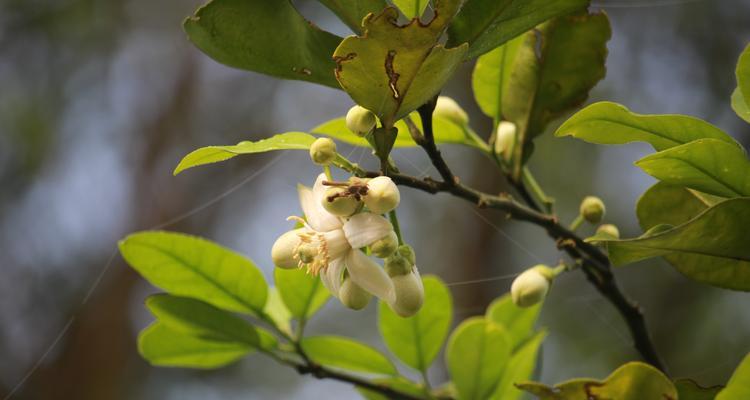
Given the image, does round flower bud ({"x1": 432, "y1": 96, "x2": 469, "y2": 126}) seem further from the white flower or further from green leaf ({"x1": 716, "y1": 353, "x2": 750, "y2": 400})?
green leaf ({"x1": 716, "y1": 353, "x2": 750, "y2": 400})

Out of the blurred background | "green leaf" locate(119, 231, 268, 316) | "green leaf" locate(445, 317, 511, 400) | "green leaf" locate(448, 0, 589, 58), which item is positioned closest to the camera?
"green leaf" locate(448, 0, 589, 58)

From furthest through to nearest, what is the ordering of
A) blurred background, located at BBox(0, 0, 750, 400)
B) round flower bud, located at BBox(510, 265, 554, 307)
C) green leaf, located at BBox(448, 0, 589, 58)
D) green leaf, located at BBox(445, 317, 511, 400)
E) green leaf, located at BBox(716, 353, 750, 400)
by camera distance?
blurred background, located at BBox(0, 0, 750, 400), green leaf, located at BBox(445, 317, 511, 400), round flower bud, located at BBox(510, 265, 554, 307), green leaf, located at BBox(448, 0, 589, 58), green leaf, located at BBox(716, 353, 750, 400)

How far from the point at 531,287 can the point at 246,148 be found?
1.39ft

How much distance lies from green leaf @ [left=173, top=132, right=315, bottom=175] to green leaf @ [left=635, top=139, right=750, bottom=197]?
30 centimetres

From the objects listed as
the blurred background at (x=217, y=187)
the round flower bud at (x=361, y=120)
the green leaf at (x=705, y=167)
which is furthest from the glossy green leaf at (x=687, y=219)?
the blurred background at (x=217, y=187)

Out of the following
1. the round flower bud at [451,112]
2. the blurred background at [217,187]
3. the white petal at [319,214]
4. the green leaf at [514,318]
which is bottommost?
the blurred background at [217,187]

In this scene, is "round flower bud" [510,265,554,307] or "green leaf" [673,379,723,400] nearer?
"green leaf" [673,379,723,400]

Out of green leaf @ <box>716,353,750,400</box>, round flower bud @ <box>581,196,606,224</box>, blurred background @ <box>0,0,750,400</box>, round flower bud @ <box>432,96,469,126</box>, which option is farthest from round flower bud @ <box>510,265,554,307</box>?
blurred background @ <box>0,0,750,400</box>

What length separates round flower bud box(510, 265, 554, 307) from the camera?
944mm

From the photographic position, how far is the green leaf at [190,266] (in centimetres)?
105

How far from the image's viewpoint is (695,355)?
2648 mm

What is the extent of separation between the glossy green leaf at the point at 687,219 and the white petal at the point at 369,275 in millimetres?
271

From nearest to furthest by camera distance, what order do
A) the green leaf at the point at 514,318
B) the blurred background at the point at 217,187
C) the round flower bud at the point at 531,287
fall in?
the round flower bud at the point at 531,287 → the green leaf at the point at 514,318 → the blurred background at the point at 217,187

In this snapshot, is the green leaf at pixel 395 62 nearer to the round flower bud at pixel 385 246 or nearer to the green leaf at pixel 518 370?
the round flower bud at pixel 385 246
